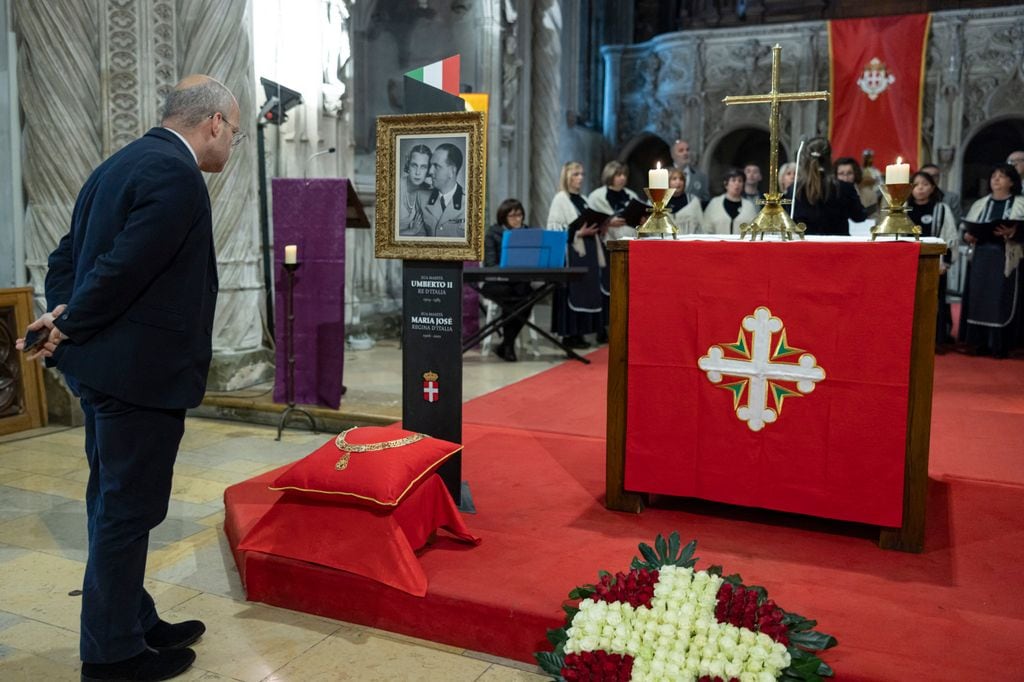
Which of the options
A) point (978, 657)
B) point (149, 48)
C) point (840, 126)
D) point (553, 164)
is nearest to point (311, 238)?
point (149, 48)

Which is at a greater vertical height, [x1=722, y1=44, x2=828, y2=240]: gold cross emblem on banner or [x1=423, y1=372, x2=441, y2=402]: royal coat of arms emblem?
[x1=722, y1=44, x2=828, y2=240]: gold cross emblem on banner

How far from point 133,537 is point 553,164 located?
9.81m

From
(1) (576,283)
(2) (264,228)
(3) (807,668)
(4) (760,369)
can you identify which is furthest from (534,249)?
(3) (807,668)

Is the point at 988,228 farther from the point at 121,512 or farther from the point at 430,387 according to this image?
the point at 121,512

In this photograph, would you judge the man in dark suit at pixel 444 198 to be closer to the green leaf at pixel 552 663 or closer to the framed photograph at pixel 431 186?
the framed photograph at pixel 431 186

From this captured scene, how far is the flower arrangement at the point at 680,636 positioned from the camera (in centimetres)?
204

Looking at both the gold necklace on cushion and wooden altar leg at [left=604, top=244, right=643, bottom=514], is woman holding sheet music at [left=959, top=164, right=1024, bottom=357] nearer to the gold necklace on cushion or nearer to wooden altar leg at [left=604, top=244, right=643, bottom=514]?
wooden altar leg at [left=604, top=244, right=643, bottom=514]

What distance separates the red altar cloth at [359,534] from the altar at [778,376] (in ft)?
2.42

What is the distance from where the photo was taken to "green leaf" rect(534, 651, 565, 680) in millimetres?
2211

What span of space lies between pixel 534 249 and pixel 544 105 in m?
4.73

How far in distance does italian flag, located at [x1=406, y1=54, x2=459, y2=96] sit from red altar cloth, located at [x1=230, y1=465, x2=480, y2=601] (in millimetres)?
1489

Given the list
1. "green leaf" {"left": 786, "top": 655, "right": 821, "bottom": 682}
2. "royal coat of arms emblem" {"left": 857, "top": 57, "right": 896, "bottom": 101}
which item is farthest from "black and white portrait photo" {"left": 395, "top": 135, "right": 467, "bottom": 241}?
"royal coat of arms emblem" {"left": 857, "top": 57, "right": 896, "bottom": 101}

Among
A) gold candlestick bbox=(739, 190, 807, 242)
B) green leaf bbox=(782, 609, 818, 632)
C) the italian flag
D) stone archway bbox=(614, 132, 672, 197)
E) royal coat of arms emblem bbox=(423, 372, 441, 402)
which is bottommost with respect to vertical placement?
Result: green leaf bbox=(782, 609, 818, 632)

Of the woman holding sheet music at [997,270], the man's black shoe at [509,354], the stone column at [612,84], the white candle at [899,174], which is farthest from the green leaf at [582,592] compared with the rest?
the stone column at [612,84]
